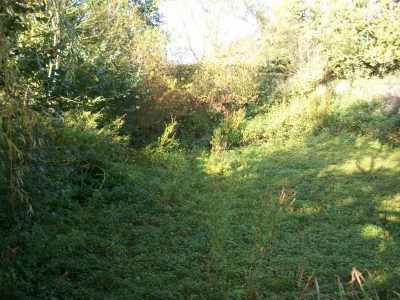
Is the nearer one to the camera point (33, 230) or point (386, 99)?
point (33, 230)

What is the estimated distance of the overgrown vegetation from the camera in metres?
3.32

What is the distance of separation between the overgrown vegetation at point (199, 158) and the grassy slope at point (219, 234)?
0.08 feet

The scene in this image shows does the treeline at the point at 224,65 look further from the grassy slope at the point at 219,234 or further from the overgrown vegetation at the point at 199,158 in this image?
the grassy slope at the point at 219,234

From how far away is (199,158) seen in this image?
9211 mm

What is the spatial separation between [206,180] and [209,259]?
3.41 metres

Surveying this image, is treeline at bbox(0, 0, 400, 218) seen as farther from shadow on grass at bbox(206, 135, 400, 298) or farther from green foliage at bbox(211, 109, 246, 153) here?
shadow on grass at bbox(206, 135, 400, 298)

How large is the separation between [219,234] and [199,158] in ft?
15.1

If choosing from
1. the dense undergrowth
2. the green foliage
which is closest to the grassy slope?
the dense undergrowth

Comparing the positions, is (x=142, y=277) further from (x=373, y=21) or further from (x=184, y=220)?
(x=373, y=21)

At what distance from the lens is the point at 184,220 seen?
18.9ft

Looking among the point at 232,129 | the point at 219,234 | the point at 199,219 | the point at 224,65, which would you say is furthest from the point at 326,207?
the point at 224,65

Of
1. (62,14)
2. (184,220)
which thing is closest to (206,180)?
(184,220)

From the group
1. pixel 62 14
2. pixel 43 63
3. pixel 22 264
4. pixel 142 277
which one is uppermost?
pixel 62 14

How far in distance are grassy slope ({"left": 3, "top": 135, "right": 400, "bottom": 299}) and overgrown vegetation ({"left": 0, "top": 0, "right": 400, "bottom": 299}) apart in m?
0.03
